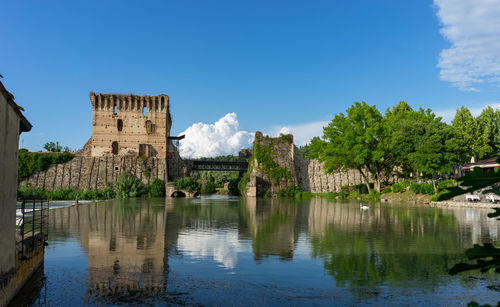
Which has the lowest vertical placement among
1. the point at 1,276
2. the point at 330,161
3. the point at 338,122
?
the point at 1,276

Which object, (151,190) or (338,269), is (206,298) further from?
(151,190)

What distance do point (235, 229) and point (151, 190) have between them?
3771 cm

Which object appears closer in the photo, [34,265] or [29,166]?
[34,265]

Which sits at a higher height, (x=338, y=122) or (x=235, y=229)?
(x=338, y=122)

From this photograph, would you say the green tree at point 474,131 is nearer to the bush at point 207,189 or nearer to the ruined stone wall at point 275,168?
the ruined stone wall at point 275,168

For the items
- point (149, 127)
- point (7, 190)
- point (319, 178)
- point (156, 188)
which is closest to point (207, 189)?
point (149, 127)

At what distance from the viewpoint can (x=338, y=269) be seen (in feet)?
30.5

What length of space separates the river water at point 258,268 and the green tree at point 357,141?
28.1 meters

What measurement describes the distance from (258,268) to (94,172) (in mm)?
50382

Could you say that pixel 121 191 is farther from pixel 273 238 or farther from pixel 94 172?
pixel 273 238

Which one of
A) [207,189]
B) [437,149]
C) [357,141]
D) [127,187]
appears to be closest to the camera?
[437,149]

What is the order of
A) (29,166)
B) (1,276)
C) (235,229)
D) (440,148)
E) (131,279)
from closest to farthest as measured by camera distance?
(1,276) < (131,279) < (235,229) < (440,148) < (29,166)

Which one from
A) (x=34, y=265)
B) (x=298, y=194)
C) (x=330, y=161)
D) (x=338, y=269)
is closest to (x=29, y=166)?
(x=298, y=194)

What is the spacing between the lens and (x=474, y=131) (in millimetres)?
53344
